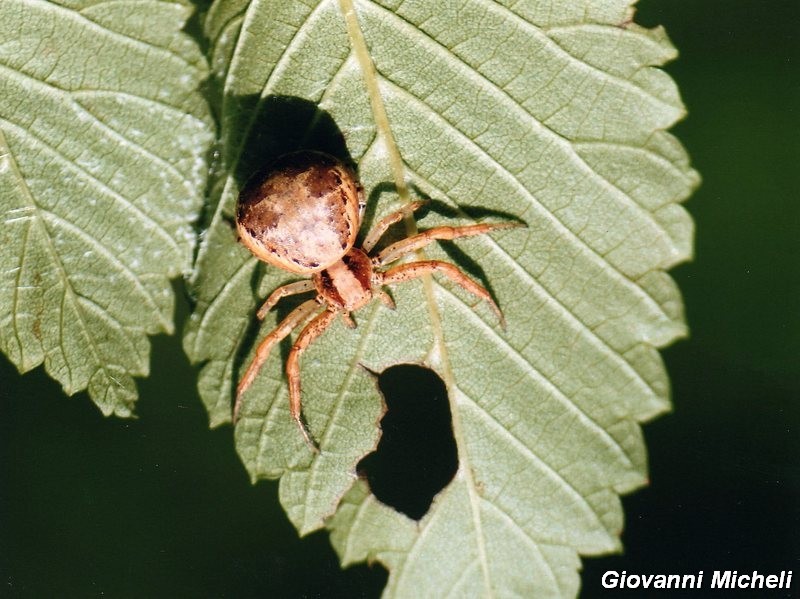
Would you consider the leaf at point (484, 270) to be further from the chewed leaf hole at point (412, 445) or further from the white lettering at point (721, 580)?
the white lettering at point (721, 580)

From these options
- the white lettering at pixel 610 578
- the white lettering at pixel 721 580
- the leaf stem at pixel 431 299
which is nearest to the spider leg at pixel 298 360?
the leaf stem at pixel 431 299

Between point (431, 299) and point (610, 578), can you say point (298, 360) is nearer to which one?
point (431, 299)

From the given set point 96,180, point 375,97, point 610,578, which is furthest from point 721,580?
point 96,180

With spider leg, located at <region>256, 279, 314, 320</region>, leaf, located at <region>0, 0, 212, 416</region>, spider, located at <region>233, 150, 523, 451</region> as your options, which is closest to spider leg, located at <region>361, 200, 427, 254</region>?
spider, located at <region>233, 150, 523, 451</region>

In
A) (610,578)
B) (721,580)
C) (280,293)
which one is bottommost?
(610,578)

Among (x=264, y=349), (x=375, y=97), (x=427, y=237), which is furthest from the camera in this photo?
(x=264, y=349)

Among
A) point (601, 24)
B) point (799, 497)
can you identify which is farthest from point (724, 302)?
point (601, 24)

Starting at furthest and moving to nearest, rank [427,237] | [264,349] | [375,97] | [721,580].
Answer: [721,580] < [264,349] < [427,237] < [375,97]
